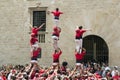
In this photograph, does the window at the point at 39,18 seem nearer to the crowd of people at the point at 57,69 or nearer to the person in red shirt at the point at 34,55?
the crowd of people at the point at 57,69

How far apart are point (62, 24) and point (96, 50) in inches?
110

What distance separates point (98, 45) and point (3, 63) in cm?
651

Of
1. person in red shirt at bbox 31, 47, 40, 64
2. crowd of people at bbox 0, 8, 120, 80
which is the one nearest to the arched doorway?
crowd of people at bbox 0, 8, 120, 80

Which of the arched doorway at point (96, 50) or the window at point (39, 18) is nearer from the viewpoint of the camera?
the arched doorway at point (96, 50)

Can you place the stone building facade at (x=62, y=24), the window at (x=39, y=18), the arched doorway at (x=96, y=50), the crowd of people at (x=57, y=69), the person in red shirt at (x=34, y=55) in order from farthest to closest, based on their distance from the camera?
the window at (x=39, y=18)
the arched doorway at (x=96, y=50)
the stone building facade at (x=62, y=24)
the person in red shirt at (x=34, y=55)
the crowd of people at (x=57, y=69)

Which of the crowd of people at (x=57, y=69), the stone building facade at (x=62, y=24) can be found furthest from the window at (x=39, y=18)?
the crowd of people at (x=57, y=69)

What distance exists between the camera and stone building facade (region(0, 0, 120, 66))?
32.8 meters

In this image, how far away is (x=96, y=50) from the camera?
33438mm

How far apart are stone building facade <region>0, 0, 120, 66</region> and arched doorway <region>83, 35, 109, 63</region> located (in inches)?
19.0

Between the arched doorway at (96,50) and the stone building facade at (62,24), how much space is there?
0.48 m

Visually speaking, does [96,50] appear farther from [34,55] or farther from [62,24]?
[34,55]

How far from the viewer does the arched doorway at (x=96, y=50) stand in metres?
33.3

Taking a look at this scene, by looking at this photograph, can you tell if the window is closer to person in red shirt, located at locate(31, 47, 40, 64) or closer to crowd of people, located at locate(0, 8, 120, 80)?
crowd of people, located at locate(0, 8, 120, 80)

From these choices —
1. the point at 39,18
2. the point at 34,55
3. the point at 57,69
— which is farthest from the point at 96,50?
the point at 57,69
